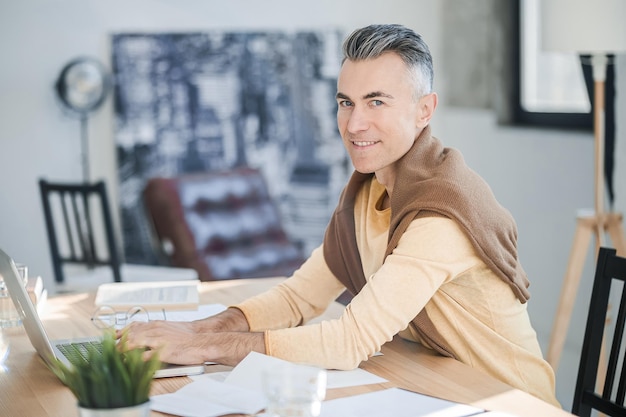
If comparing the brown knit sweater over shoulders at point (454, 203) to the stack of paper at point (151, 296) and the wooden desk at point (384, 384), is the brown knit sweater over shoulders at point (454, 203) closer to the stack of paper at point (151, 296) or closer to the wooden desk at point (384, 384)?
the wooden desk at point (384, 384)

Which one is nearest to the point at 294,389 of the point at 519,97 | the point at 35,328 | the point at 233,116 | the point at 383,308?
the point at 383,308

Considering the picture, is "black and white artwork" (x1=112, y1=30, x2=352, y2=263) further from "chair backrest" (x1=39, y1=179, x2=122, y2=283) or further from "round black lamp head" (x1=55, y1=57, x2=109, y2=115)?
"chair backrest" (x1=39, y1=179, x2=122, y2=283)

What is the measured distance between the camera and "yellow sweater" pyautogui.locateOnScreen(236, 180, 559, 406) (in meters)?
1.75

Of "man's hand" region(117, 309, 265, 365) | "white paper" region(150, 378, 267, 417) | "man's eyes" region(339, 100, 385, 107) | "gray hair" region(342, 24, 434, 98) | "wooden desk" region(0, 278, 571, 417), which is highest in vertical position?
"gray hair" region(342, 24, 434, 98)

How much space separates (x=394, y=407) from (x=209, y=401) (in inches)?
12.5

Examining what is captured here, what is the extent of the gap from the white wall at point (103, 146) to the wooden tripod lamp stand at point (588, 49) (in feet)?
2.62

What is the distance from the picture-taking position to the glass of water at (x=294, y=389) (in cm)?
126

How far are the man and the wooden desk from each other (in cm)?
6

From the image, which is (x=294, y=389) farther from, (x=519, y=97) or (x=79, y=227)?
Answer: (x=519, y=97)

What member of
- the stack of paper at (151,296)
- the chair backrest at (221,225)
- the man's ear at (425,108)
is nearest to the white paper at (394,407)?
the man's ear at (425,108)

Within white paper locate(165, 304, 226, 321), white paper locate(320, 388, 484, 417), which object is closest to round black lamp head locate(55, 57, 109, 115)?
white paper locate(165, 304, 226, 321)

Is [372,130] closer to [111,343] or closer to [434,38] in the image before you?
[111,343]

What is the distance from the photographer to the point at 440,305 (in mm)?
1868

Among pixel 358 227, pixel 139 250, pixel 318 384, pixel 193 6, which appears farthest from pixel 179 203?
pixel 318 384
